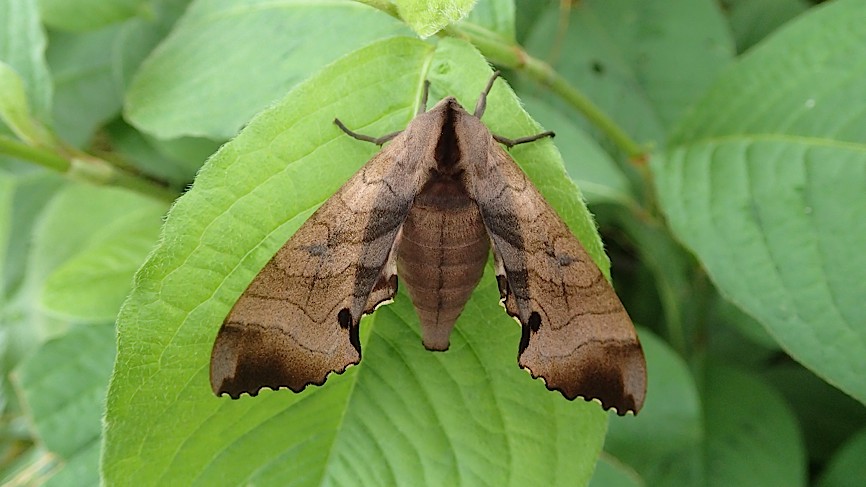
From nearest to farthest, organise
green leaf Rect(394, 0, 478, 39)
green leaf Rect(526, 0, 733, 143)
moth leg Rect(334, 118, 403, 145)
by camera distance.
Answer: green leaf Rect(394, 0, 478, 39), moth leg Rect(334, 118, 403, 145), green leaf Rect(526, 0, 733, 143)

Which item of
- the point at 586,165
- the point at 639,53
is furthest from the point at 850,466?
the point at 639,53

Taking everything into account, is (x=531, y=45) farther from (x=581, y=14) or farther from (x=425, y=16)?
(x=425, y=16)

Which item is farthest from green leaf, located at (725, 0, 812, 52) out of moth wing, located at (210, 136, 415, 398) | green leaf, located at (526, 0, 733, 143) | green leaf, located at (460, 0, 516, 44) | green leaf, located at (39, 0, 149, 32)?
green leaf, located at (39, 0, 149, 32)

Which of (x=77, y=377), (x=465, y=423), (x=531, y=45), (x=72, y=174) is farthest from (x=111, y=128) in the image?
(x=465, y=423)

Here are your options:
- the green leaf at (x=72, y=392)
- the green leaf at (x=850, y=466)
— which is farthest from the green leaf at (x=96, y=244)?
the green leaf at (x=850, y=466)

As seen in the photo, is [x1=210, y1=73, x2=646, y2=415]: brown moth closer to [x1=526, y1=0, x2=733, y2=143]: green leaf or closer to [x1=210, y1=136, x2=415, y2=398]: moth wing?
[x1=210, y1=136, x2=415, y2=398]: moth wing

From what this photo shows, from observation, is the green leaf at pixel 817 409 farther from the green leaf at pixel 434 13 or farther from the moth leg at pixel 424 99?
the green leaf at pixel 434 13
